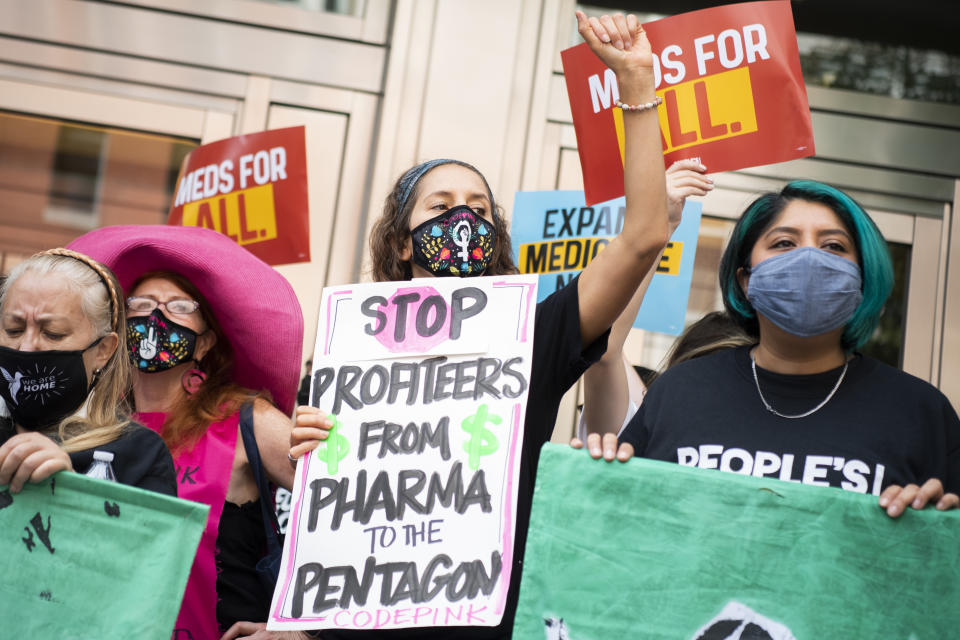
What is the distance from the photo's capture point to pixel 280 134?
3633 millimetres

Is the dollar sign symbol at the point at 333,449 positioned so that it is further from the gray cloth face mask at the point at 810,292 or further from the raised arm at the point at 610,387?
the gray cloth face mask at the point at 810,292

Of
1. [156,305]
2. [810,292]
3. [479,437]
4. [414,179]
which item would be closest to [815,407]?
[810,292]

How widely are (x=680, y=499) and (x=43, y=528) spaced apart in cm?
116

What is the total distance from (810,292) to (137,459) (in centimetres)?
139

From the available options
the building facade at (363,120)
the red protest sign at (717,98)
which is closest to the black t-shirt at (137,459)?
the red protest sign at (717,98)

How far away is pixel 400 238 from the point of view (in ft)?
8.04

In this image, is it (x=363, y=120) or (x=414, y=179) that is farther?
(x=363, y=120)

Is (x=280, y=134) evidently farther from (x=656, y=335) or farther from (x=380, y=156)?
(x=656, y=335)

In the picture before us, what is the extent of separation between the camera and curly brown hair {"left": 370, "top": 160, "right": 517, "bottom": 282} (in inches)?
95.9

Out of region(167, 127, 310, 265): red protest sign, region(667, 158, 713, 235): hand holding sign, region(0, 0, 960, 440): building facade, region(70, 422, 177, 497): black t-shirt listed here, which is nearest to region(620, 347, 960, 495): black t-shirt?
region(667, 158, 713, 235): hand holding sign

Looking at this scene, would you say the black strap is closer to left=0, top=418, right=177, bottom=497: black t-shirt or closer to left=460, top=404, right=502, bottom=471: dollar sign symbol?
left=0, top=418, right=177, bottom=497: black t-shirt

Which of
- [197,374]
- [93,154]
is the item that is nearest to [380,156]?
[93,154]

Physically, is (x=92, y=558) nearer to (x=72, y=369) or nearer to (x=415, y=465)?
(x=72, y=369)

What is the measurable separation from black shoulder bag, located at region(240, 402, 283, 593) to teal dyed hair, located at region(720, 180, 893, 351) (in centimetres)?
114
